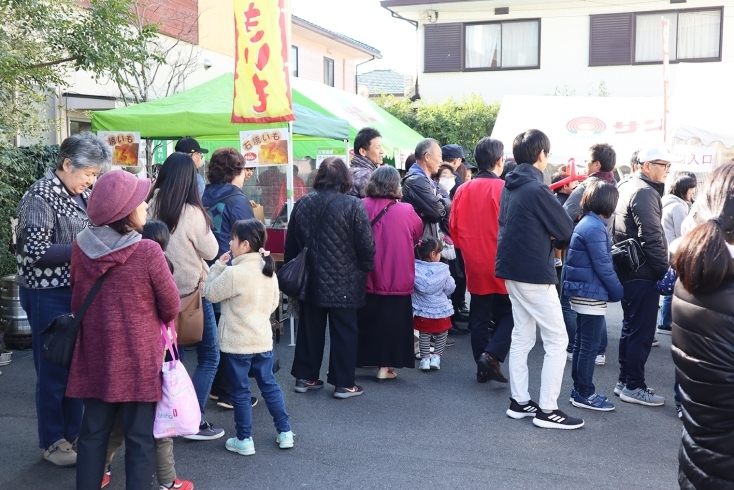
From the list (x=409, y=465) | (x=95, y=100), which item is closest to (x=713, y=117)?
(x=409, y=465)

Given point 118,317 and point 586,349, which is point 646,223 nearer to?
point 586,349

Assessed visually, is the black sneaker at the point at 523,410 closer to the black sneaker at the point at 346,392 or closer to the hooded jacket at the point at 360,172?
the black sneaker at the point at 346,392

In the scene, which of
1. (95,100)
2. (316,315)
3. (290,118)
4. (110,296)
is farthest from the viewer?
(95,100)

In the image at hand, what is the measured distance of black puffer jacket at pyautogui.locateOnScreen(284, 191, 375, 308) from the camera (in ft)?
17.2

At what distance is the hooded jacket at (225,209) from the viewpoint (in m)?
5.10

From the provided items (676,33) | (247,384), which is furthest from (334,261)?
(676,33)

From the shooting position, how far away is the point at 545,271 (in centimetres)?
469

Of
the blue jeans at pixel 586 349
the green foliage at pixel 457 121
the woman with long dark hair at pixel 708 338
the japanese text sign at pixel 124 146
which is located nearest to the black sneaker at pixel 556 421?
the blue jeans at pixel 586 349

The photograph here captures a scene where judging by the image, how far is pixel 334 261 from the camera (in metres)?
5.28

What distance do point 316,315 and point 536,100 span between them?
9290 mm

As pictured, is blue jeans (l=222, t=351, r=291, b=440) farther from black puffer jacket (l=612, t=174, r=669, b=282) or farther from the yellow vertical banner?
the yellow vertical banner

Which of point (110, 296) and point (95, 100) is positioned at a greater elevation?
point (95, 100)

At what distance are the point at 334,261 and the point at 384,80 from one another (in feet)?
115

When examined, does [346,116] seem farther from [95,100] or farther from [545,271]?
[545,271]
